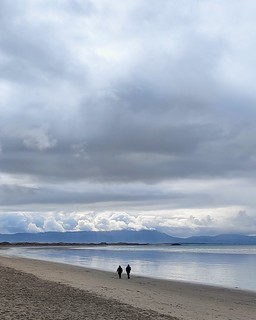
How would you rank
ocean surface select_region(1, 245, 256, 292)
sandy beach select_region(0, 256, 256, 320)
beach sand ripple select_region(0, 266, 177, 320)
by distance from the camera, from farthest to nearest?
ocean surface select_region(1, 245, 256, 292)
sandy beach select_region(0, 256, 256, 320)
beach sand ripple select_region(0, 266, 177, 320)

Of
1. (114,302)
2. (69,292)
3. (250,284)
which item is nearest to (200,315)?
(114,302)

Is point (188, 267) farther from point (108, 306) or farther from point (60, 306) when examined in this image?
point (60, 306)

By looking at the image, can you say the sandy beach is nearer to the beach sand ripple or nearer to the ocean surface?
the beach sand ripple

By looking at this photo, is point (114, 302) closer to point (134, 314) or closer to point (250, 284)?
Result: point (134, 314)

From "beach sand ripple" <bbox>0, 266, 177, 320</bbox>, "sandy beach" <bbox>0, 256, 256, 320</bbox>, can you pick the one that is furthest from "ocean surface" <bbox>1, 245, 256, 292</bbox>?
"beach sand ripple" <bbox>0, 266, 177, 320</bbox>

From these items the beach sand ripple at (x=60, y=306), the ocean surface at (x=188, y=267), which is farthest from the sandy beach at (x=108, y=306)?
the ocean surface at (x=188, y=267)

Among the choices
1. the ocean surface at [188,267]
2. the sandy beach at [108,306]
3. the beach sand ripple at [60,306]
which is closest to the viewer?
the beach sand ripple at [60,306]

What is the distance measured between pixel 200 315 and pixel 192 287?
18.3 m

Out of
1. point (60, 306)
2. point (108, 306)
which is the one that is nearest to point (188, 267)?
point (108, 306)

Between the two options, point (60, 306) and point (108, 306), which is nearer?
point (60, 306)

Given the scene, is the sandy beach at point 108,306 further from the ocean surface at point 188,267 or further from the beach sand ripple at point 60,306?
the ocean surface at point 188,267

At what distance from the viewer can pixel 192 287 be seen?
41.3 metres

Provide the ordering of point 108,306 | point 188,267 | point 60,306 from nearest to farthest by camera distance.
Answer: point 60,306, point 108,306, point 188,267

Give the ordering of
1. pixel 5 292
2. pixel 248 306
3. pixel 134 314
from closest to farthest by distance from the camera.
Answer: pixel 134 314 → pixel 5 292 → pixel 248 306
